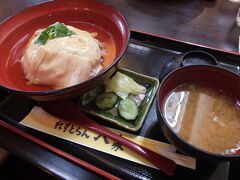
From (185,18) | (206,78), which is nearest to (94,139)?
(206,78)

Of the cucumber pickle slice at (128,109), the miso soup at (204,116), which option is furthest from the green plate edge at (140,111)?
the miso soup at (204,116)

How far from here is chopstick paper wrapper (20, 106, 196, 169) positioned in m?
0.95

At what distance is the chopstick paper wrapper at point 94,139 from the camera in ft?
3.13

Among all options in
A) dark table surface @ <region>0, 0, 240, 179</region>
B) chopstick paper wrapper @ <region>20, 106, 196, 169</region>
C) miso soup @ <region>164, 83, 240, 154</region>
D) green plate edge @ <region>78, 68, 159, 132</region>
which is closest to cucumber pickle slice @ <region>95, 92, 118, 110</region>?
green plate edge @ <region>78, 68, 159, 132</region>

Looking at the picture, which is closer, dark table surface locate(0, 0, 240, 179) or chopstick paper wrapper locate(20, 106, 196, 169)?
chopstick paper wrapper locate(20, 106, 196, 169)

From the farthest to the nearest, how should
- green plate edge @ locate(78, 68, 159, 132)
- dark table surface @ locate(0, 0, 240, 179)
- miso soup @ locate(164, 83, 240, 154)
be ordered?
dark table surface @ locate(0, 0, 240, 179) → green plate edge @ locate(78, 68, 159, 132) → miso soup @ locate(164, 83, 240, 154)

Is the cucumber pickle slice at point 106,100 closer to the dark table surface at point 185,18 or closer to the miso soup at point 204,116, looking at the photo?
the miso soup at point 204,116

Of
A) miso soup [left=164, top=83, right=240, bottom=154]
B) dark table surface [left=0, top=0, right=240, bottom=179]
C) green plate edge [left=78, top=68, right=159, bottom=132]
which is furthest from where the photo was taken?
dark table surface [left=0, top=0, right=240, bottom=179]

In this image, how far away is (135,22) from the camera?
1.88 m

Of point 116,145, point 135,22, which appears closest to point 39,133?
point 116,145

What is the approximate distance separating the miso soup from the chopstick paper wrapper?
0.12 metres

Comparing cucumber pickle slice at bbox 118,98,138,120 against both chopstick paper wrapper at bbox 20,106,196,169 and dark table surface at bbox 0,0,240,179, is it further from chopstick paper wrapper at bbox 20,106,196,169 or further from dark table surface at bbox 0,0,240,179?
dark table surface at bbox 0,0,240,179

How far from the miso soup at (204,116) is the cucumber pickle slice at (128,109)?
0.57ft

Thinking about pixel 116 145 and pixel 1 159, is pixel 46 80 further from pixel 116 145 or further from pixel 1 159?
pixel 1 159
